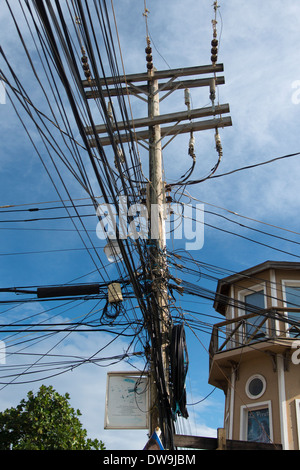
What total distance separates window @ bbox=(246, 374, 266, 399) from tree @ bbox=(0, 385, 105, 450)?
400 centimetres

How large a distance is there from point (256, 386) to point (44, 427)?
545 cm

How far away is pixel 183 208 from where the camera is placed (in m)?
10.2

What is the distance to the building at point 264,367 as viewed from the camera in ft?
40.0

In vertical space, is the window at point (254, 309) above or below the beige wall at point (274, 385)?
above

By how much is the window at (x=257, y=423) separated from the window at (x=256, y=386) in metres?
0.28

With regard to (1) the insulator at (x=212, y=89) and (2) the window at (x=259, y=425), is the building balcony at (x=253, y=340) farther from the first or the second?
(1) the insulator at (x=212, y=89)

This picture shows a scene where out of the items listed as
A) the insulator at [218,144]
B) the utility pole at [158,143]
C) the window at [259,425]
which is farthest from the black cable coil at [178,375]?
the window at [259,425]

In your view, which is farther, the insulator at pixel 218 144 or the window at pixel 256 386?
the window at pixel 256 386

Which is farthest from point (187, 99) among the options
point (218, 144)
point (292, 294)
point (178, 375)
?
point (292, 294)

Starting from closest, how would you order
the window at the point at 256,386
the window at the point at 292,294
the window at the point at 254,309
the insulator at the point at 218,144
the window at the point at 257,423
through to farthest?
1. the insulator at the point at 218,144
2. the window at the point at 257,423
3. the window at the point at 256,386
4. the window at the point at 254,309
5. the window at the point at 292,294

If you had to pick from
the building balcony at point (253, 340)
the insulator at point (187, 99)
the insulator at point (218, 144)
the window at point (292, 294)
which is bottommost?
the building balcony at point (253, 340)

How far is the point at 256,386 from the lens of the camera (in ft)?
43.1

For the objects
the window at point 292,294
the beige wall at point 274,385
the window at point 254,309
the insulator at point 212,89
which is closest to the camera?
the insulator at point 212,89
